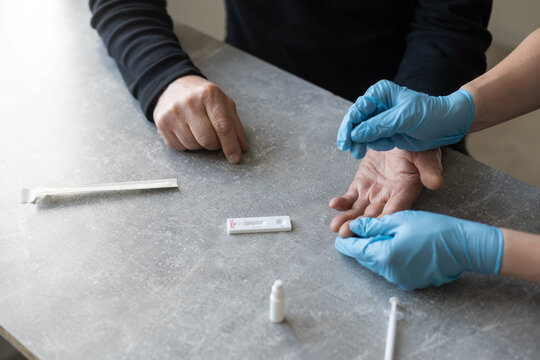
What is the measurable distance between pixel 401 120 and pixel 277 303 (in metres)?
0.42

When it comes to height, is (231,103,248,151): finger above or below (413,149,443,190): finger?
below

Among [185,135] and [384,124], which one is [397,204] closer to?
[384,124]

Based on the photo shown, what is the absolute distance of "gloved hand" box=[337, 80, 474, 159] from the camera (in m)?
1.00

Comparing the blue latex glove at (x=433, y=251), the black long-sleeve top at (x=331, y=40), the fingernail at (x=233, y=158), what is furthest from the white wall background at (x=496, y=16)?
the blue latex glove at (x=433, y=251)

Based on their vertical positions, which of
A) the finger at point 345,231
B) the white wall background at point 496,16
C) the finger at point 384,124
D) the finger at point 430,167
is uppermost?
the finger at point 384,124

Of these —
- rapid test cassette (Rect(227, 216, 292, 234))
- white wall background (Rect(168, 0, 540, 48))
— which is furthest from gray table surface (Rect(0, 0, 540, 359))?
white wall background (Rect(168, 0, 540, 48))

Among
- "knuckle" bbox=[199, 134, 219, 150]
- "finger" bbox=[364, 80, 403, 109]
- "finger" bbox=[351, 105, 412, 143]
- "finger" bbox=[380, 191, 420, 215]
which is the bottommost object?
"finger" bbox=[380, 191, 420, 215]

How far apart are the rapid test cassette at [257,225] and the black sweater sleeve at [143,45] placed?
1.26 ft

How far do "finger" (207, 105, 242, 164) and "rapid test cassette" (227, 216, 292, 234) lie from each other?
0.60 ft

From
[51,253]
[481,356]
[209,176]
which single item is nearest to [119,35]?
[209,176]

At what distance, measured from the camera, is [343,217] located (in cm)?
100

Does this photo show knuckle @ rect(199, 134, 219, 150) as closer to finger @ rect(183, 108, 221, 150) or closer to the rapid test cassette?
finger @ rect(183, 108, 221, 150)

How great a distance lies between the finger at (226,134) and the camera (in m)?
1.13

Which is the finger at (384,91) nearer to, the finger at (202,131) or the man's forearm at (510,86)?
the man's forearm at (510,86)
